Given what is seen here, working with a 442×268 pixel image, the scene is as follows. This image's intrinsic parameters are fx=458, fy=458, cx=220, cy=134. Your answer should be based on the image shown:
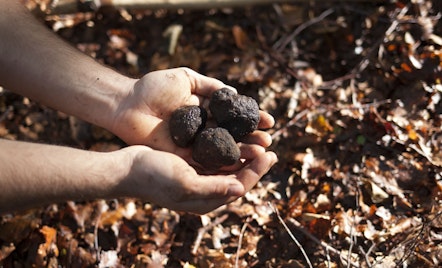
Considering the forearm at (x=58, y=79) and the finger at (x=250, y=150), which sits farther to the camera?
the forearm at (x=58, y=79)

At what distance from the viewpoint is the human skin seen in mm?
2947

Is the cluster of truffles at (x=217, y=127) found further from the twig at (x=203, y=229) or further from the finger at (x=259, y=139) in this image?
the twig at (x=203, y=229)

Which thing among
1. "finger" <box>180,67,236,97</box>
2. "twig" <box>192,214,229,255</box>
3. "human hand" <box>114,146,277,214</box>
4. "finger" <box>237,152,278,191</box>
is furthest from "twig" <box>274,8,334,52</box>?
"human hand" <box>114,146,277,214</box>

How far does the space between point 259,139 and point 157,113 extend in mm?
852

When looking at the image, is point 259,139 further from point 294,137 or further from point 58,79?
point 58,79

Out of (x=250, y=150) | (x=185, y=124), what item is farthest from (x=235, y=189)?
(x=185, y=124)

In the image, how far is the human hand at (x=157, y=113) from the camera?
3.59 metres

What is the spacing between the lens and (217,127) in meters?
3.70

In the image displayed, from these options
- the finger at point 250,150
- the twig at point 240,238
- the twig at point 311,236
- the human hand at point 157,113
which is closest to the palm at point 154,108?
the human hand at point 157,113

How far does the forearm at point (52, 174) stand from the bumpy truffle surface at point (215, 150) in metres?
0.59

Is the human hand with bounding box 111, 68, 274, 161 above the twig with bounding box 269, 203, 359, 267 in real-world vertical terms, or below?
above

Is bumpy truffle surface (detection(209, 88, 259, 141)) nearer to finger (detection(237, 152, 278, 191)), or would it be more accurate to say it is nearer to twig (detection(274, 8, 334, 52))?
finger (detection(237, 152, 278, 191))

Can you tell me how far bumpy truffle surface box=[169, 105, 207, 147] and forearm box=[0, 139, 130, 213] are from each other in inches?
21.4

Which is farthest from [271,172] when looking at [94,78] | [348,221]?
[94,78]
